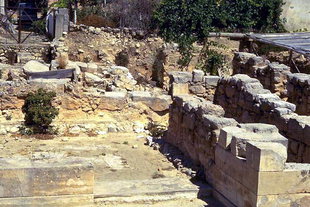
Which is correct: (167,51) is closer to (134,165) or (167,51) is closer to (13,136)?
(13,136)

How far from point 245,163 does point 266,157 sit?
1.61 feet

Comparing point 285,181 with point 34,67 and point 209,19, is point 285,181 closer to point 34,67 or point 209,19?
point 34,67

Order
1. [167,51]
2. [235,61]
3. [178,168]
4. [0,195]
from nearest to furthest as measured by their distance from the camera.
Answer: [0,195], [178,168], [235,61], [167,51]

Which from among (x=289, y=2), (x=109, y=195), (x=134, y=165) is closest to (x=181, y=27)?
(x=289, y=2)

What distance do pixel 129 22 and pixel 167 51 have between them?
3.18 m

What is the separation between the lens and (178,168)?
1165 cm

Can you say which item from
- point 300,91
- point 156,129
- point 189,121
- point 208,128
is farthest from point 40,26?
→ point 208,128

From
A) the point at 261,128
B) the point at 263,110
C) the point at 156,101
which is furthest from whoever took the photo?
the point at 156,101

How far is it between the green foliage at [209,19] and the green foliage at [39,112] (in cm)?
914

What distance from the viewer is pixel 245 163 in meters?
9.09

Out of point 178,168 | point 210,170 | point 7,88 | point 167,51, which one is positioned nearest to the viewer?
point 210,170

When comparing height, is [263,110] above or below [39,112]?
above

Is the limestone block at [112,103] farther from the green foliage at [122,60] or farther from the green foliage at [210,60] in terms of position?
the green foliage at [122,60]

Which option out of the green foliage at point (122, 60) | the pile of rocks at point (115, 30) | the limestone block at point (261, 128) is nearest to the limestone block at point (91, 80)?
the green foliage at point (122, 60)
